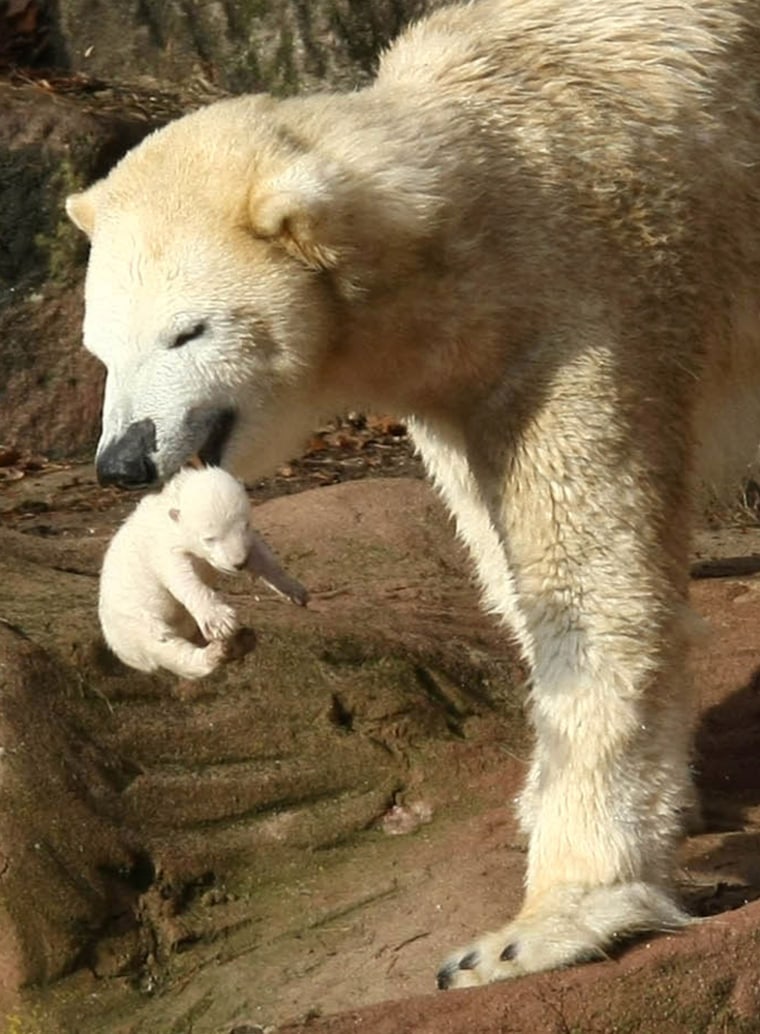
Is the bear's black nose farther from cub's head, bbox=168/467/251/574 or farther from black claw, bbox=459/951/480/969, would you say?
black claw, bbox=459/951/480/969

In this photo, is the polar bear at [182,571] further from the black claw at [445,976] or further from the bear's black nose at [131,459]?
the black claw at [445,976]

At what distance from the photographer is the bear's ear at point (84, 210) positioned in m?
4.29

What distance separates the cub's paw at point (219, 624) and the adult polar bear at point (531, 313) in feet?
1.01

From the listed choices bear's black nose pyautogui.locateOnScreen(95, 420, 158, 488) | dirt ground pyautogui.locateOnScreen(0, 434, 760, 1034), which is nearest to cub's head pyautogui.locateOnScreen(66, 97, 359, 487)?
bear's black nose pyautogui.locateOnScreen(95, 420, 158, 488)

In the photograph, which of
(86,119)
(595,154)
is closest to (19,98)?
(86,119)

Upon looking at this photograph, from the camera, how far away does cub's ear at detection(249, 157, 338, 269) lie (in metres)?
3.85

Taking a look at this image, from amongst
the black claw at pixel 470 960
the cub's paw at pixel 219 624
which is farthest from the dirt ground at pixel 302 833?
the cub's paw at pixel 219 624

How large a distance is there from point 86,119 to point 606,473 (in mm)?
5693

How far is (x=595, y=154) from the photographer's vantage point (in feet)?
14.1

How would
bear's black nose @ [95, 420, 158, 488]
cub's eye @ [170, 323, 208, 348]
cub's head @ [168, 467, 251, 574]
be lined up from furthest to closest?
cub's eye @ [170, 323, 208, 348], bear's black nose @ [95, 420, 158, 488], cub's head @ [168, 467, 251, 574]

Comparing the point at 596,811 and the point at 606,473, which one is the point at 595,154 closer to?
the point at 606,473

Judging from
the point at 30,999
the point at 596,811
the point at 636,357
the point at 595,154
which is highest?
the point at 595,154

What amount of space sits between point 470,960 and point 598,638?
77 cm

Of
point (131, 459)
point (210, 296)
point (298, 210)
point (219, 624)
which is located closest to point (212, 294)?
point (210, 296)
